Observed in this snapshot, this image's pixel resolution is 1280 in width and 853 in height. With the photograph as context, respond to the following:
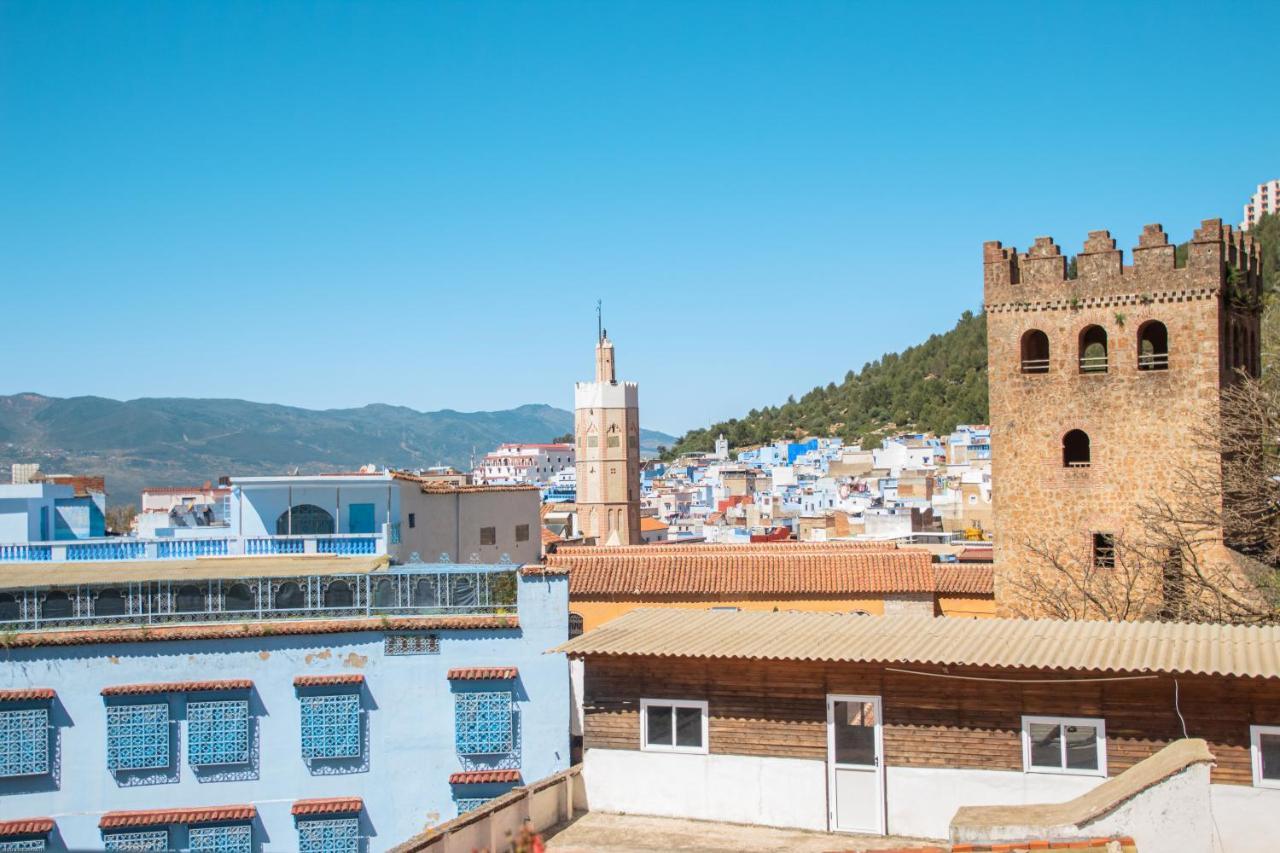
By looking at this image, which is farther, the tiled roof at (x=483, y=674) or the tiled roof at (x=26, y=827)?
Answer: the tiled roof at (x=483, y=674)

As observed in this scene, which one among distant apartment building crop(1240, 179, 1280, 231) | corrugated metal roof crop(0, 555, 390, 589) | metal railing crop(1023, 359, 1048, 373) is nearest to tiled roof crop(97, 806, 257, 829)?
corrugated metal roof crop(0, 555, 390, 589)

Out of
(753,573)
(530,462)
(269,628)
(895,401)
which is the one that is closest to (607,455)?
(753,573)

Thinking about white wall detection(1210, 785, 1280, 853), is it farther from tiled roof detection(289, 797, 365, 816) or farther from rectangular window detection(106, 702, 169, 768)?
rectangular window detection(106, 702, 169, 768)

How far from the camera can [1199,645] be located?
40.2 ft

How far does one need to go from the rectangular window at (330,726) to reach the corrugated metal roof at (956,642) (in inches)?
162

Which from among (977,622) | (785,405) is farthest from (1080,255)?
(785,405)

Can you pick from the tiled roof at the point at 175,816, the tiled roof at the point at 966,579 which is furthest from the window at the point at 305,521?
the tiled roof at the point at 966,579

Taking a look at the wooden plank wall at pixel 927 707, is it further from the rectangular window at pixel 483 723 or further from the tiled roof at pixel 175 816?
the tiled roof at pixel 175 816

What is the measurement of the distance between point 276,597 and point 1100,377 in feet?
49.2

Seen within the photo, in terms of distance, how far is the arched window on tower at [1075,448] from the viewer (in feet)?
75.5

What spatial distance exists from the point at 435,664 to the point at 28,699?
5.20 meters

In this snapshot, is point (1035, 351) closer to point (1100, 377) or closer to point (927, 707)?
point (1100, 377)

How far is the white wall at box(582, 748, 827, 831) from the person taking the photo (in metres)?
12.5

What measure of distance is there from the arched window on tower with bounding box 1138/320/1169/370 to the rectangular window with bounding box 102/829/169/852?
17738mm
